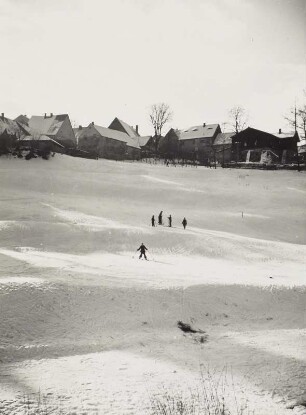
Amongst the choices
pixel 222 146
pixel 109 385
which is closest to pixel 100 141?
pixel 222 146

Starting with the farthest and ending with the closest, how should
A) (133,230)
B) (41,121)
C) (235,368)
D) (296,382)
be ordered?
1. (41,121)
2. (133,230)
3. (235,368)
4. (296,382)

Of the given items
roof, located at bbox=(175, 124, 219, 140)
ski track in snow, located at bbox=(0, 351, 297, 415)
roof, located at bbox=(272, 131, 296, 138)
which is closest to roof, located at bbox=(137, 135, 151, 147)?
roof, located at bbox=(175, 124, 219, 140)

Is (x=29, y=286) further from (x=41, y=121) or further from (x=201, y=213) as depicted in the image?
(x=41, y=121)

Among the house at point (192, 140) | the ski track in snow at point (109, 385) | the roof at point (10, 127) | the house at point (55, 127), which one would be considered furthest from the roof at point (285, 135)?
the ski track in snow at point (109, 385)

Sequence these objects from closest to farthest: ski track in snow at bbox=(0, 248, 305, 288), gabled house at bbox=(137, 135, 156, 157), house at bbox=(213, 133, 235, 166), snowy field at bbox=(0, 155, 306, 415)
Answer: snowy field at bbox=(0, 155, 306, 415)
ski track in snow at bbox=(0, 248, 305, 288)
house at bbox=(213, 133, 235, 166)
gabled house at bbox=(137, 135, 156, 157)

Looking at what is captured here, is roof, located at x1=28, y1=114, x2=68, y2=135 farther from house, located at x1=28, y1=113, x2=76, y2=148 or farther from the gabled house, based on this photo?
the gabled house

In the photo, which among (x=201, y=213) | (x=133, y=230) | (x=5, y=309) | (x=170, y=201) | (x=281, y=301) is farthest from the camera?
(x=170, y=201)

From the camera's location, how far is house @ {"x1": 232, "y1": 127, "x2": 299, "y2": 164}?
62.8m

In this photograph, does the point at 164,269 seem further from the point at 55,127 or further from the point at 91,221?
the point at 55,127

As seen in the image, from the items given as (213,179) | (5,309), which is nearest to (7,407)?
(5,309)

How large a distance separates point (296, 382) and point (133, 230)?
16333 mm

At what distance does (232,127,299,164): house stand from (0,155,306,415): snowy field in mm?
35241

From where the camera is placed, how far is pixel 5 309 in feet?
40.1

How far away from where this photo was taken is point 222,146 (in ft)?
245
